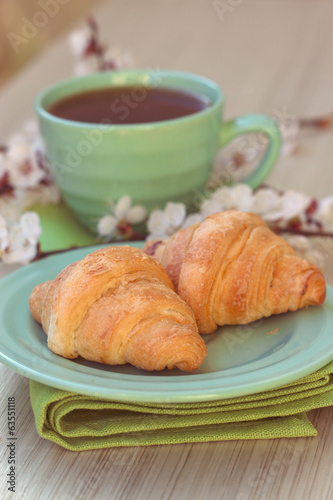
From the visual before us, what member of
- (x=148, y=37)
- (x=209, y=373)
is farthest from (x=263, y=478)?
(x=148, y=37)

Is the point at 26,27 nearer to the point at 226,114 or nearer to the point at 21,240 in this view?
the point at 226,114

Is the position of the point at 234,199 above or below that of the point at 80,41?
below

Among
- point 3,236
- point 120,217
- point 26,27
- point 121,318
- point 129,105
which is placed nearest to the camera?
point 121,318

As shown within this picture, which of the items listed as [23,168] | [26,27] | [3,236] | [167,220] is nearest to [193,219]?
[167,220]

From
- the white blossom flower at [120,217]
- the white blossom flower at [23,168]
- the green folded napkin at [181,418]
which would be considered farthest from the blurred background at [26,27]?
Result: the green folded napkin at [181,418]

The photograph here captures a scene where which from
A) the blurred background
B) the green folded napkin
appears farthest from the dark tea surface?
the blurred background

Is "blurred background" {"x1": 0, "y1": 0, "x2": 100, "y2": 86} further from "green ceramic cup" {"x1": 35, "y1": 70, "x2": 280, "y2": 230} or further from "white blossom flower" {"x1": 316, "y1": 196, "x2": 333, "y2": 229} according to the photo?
"white blossom flower" {"x1": 316, "y1": 196, "x2": 333, "y2": 229}

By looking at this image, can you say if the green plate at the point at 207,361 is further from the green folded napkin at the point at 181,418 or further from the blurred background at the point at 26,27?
the blurred background at the point at 26,27
